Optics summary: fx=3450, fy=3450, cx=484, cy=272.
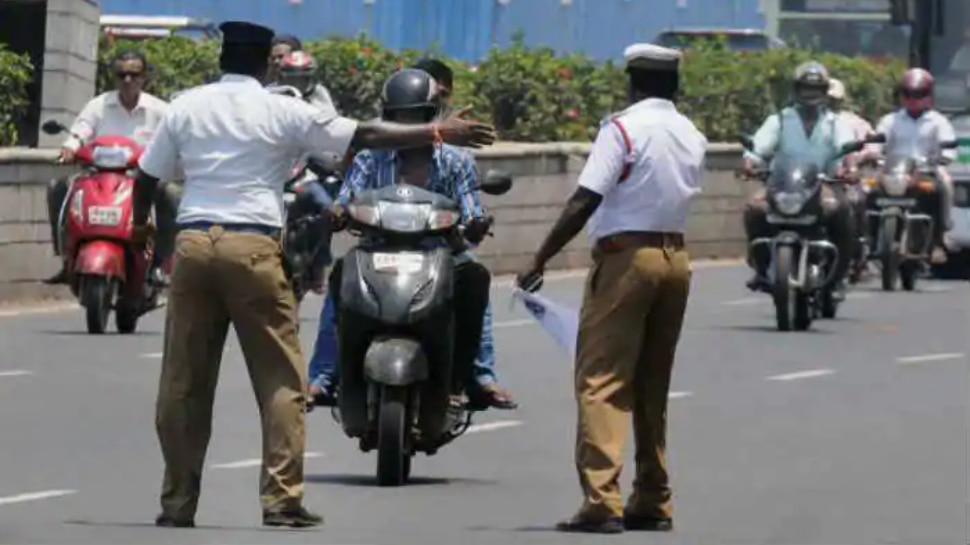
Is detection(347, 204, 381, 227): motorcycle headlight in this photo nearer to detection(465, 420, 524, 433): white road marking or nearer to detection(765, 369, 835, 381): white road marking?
detection(465, 420, 524, 433): white road marking

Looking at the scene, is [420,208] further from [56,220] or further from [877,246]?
[877,246]

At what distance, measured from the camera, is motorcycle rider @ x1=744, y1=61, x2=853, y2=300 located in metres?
23.0

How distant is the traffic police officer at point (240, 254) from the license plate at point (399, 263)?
1355 mm

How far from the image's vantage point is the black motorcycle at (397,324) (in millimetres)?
13250

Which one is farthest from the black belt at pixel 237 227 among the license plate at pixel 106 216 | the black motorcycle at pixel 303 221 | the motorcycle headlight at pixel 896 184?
the motorcycle headlight at pixel 896 184

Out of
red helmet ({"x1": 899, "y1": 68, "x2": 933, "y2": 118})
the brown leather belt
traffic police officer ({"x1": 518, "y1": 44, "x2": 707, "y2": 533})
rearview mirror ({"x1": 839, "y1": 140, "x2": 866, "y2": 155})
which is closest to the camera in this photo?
traffic police officer ({"x1": 518, "y1": 44, "x2": 707, "y2": 533})

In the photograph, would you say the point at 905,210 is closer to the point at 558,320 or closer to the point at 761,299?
the point at 761,299

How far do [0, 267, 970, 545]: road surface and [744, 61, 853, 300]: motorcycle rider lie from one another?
38.6 inches

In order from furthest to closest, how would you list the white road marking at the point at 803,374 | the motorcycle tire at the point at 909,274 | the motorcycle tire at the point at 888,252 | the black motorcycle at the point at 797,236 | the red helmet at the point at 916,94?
the red helmet at the point at 916,94, the motorcycle tire at the point at 909,274, the motorcycle tire at the point at 888,252, the black motorcycle at the point at 797,236, the white road marking at the point at 803,374

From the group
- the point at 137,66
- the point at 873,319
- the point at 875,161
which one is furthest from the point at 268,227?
the point at 875,161

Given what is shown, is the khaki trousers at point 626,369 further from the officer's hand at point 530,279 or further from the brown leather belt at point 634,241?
the officer's hand at point 530,279

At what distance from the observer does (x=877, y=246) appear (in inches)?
1087

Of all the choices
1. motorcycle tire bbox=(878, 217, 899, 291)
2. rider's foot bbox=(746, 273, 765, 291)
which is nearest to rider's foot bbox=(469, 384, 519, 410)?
rider's foot bbox=(746, 273, 765, 291)

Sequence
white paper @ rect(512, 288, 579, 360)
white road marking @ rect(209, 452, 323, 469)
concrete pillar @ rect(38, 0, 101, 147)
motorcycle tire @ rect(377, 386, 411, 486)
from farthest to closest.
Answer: concrete pillar @ rect(38, 0, 101, 147) < white road marking @ rect(209, 452, 323, 469) < motorcycle tire @ rect(377, 386, 411, 486) < white paper @ rect(512, 288, 579, 360)
